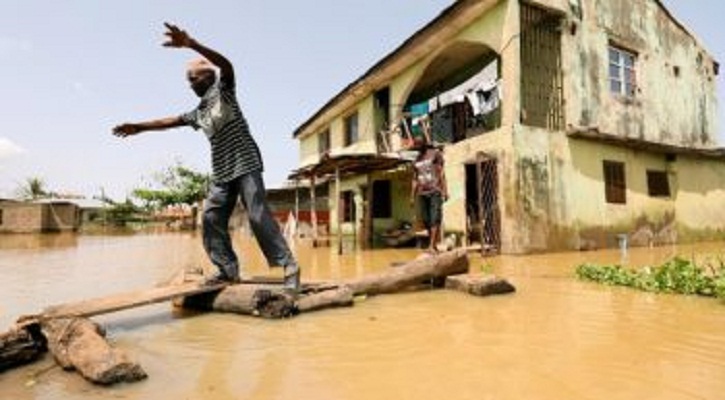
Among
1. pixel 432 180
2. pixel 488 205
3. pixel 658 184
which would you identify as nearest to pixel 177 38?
pixel 432 180

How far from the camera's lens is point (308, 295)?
4.39 m

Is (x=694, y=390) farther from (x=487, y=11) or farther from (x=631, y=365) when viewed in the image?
(x=487, y=11)

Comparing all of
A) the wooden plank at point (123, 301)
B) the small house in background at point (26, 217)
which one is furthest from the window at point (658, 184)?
the small house in background at point (26, 217)

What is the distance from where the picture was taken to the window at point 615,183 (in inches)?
505

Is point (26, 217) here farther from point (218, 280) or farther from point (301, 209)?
point (218, 280)

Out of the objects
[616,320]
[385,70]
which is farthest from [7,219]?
[616,320]

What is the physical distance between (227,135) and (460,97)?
33.6 ft

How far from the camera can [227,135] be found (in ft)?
14.4

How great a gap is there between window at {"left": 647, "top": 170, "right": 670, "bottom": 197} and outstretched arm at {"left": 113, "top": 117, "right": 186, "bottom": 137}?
13.0 m

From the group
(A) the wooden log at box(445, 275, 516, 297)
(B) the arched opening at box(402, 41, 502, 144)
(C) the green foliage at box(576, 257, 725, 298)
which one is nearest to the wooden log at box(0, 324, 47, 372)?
(A) the wooden log at box(445, 275, 516, 297)

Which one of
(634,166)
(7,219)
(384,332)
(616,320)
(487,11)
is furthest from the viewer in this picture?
(7,219)

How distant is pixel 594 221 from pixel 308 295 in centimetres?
972

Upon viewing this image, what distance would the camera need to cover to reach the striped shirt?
435 cm

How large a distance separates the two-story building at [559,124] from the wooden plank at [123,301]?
751cm
